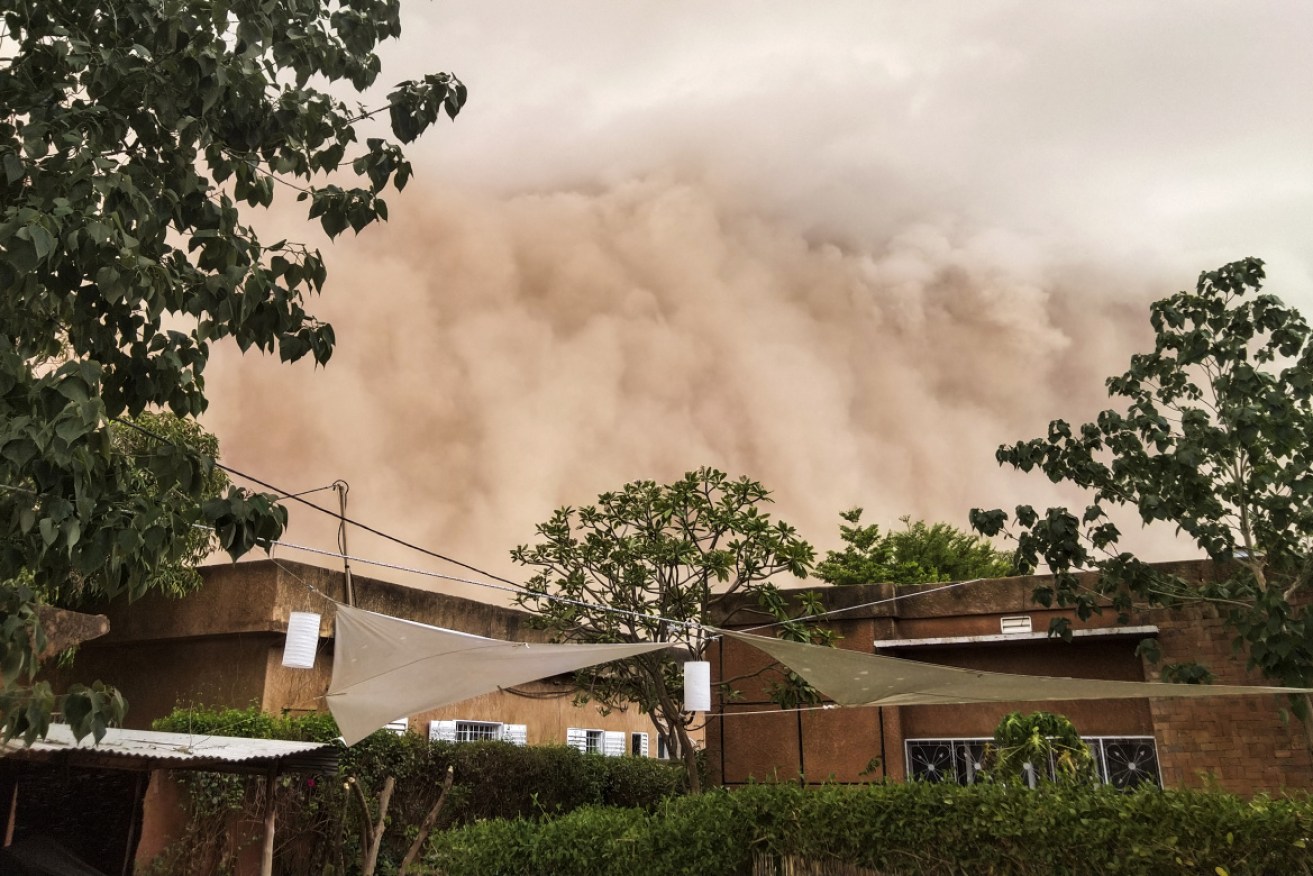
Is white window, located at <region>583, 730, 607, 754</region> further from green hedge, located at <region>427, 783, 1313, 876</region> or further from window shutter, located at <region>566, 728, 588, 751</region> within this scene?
green hedge, located at <region>427, 783, 1313, 876</region>

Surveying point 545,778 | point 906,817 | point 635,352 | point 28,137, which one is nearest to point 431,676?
point 906,817

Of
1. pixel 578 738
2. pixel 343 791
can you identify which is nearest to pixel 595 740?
pixel 578 738

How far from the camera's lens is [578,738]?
1498 centimetres

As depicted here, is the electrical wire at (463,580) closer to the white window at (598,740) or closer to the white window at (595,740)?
the white window at (598,740)

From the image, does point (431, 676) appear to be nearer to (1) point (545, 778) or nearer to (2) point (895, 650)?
(2) point (895, 650)

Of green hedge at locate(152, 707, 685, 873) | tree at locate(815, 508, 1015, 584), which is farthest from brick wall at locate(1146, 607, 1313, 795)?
tree at locate(815, 508, 1015, 584)

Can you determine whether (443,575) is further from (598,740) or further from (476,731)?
(598,740)

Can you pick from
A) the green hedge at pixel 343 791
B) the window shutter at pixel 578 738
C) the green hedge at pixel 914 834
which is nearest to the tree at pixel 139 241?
the green hedge at pixel 914 834

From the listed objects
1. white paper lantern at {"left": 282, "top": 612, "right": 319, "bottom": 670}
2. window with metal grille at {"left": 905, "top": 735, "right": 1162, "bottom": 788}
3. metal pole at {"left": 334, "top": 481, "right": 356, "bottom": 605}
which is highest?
metal pole at {"left": 334, "top": 481, "right": 356, "bottom": 605}

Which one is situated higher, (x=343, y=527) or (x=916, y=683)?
(x=343, y=527)

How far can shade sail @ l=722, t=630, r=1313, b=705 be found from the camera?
16.9 feet

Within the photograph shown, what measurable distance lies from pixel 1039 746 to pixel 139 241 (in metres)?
6.77

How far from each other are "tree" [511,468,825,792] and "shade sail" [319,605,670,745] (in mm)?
3129

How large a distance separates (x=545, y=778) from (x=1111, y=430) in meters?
7.90
